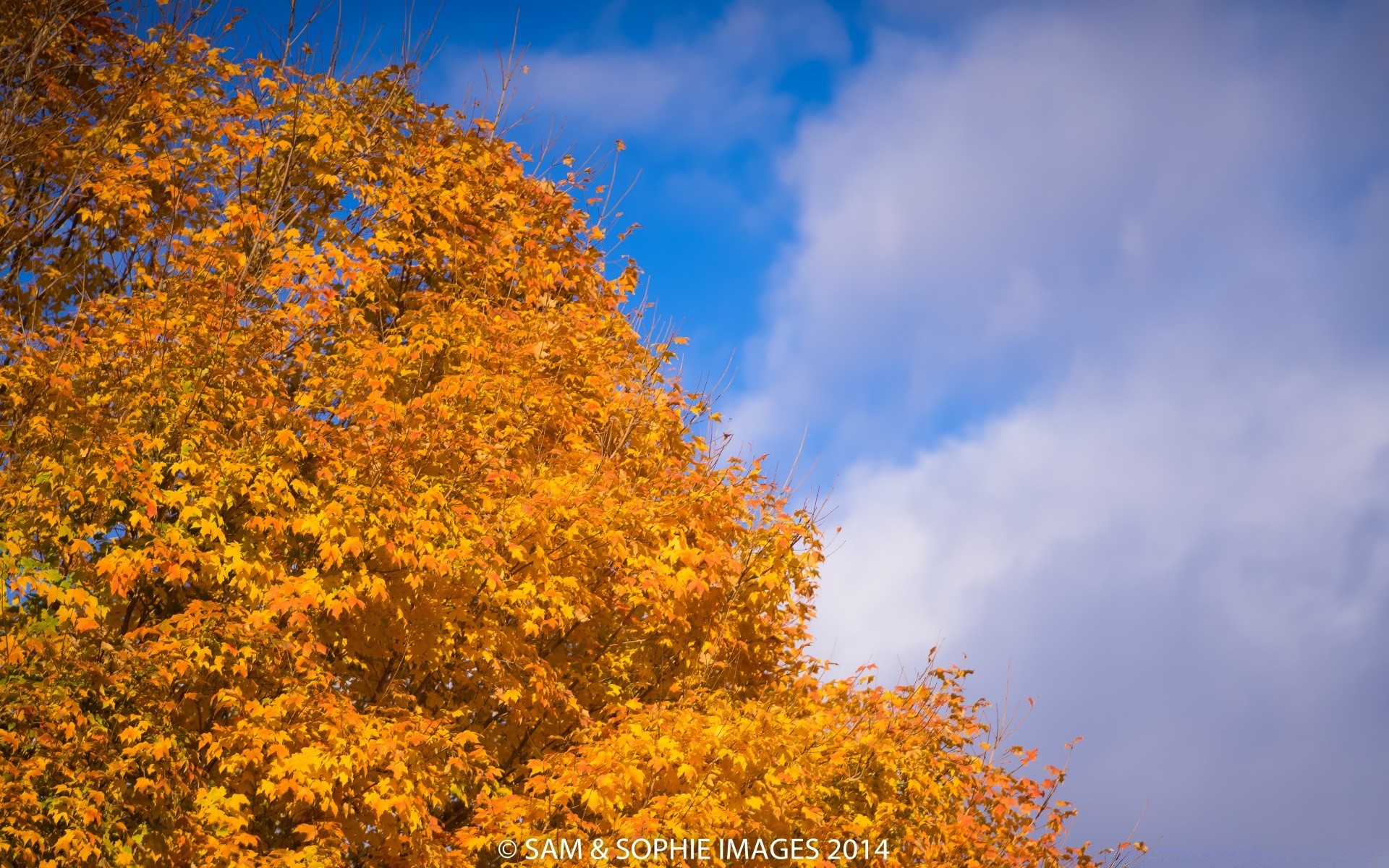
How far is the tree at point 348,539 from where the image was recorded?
6.51m

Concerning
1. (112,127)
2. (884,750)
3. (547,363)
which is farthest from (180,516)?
(884,750)

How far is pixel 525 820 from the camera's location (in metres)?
7.70

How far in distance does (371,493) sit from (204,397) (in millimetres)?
1486

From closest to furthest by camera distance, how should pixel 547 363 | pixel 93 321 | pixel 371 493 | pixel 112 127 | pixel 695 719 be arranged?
1. pixel 371 493
2. pixel 695 719
3. pixel 112 127
4. pixel 93 321
5. pixel 547 363

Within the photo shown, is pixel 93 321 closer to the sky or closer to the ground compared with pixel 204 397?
closer to the sky

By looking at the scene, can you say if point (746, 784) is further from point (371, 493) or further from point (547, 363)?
point (547, 363)

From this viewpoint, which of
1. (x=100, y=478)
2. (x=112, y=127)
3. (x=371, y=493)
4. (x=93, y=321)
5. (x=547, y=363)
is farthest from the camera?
(x=547, y=363)

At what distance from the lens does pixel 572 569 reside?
28.5 feet

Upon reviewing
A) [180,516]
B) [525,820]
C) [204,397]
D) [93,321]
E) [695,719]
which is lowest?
[525,820]

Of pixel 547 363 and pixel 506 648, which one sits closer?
pixel 506 648

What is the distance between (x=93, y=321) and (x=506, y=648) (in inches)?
207

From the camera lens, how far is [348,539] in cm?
692

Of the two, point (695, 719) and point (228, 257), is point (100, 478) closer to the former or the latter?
point (228, 257)

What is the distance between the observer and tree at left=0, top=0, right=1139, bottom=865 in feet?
21.4
